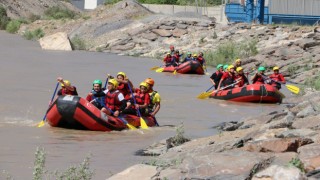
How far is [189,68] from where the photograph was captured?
104 ft

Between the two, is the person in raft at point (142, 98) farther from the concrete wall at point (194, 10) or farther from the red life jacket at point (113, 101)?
the concrete wall at point (194, 10)

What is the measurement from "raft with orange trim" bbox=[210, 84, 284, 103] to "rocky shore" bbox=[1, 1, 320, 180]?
22.7 inches

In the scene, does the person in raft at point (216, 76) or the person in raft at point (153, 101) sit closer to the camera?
the person in raft at point (153, 101)

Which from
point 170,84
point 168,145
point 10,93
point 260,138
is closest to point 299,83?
point 170,84

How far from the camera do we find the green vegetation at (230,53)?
1523 inches

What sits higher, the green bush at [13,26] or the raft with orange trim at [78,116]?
the raft with orange trim at [78,116]

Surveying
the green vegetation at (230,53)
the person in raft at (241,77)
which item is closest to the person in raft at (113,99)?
the person in raft at (241,77)

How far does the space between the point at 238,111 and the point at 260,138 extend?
10.3 m

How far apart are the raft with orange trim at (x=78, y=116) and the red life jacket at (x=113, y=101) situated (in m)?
0.29

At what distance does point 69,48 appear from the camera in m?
48.6

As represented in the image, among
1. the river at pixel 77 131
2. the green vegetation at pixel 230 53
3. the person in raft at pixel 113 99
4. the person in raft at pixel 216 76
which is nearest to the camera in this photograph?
the river at pixel 77 131

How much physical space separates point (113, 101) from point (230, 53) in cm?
2510

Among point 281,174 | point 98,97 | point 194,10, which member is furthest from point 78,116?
point 194,10

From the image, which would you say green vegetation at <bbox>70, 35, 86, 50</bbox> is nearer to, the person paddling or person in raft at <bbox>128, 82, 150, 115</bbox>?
the person paddling
